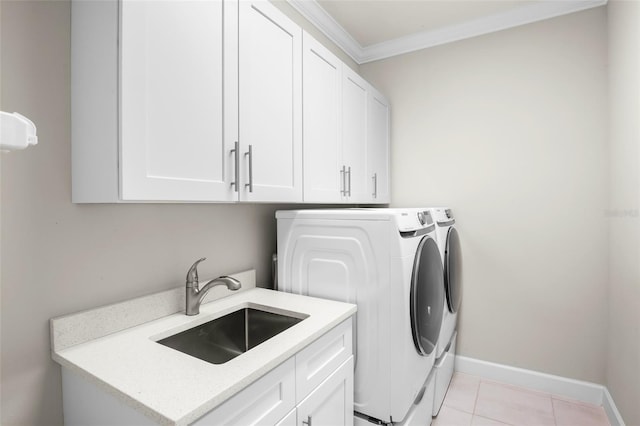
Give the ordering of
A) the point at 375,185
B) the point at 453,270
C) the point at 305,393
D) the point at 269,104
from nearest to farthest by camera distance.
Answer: the point at 305,393, the point at 269,104, the point at 453,270, the point at 375,185

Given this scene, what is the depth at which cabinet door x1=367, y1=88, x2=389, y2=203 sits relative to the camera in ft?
8.23

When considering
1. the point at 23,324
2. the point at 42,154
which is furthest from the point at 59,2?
the point at 23,324

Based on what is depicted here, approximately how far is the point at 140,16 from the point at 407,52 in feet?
7.81

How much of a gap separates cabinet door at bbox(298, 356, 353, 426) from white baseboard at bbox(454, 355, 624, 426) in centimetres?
152

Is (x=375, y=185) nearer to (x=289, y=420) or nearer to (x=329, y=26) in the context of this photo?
(x=329, y=26)

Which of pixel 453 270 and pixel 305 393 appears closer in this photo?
pixel 305 393

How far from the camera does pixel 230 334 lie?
5.17ft

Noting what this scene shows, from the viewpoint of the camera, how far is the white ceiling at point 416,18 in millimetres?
2283

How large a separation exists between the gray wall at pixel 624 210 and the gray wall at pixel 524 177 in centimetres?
12

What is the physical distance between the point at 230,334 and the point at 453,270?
5.06 ft

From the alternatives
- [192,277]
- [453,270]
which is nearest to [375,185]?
[453,270]

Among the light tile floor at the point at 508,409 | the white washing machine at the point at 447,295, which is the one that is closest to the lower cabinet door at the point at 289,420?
the white washing machine at the point at 447,295

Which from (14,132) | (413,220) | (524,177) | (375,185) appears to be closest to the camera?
(14,132)

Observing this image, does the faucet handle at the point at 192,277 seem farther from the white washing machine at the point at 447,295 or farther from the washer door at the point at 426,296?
the white washing machine at the point at 447,295
